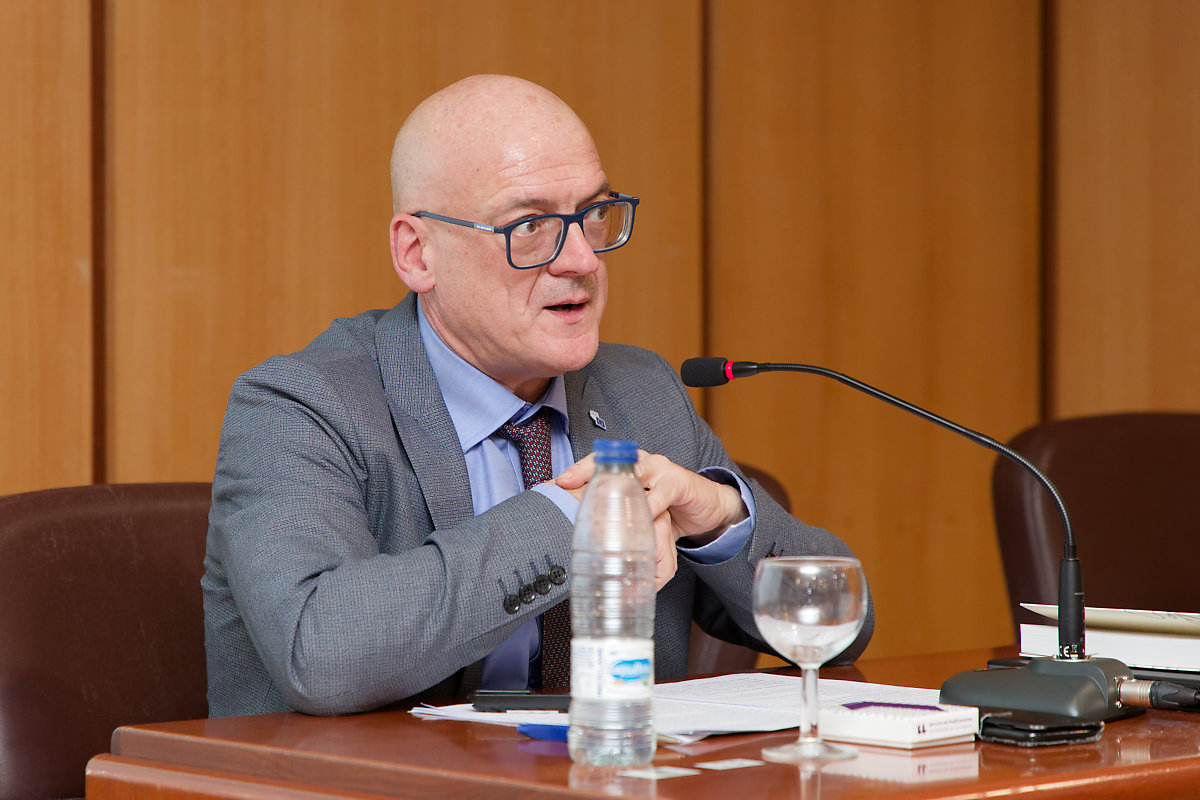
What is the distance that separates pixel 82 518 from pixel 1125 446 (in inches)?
68.1

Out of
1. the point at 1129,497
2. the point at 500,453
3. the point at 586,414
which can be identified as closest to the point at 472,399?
the point at 500,453

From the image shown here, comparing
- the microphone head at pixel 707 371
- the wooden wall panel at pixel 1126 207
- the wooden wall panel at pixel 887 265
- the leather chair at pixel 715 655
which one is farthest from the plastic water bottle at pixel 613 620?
the wooden wall panel at pixel 1126 207

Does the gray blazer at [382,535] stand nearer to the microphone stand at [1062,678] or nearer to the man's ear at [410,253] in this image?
the man's ear at [410,253]

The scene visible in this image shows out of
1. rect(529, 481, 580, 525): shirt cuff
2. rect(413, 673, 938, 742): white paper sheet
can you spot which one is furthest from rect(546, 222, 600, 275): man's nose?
rect(413, 673, 938, 742): white paper sheet

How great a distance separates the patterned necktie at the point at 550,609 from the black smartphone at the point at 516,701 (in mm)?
222

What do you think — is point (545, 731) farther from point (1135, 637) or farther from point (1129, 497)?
point (1129, 497)

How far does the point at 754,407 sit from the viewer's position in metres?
3.72

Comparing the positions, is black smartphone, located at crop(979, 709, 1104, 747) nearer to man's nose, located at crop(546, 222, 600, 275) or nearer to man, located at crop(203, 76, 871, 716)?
man, located at crop(203, 76, 871, 716)

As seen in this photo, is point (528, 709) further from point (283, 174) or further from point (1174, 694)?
point (283, 174)

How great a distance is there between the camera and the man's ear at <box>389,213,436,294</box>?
198 centimetres

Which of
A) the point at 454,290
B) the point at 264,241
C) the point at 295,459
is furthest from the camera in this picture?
the point at 264,241

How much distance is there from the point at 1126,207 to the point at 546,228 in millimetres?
2803

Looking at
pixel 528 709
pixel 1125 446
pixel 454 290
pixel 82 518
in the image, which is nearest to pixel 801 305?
pixel 1125 446

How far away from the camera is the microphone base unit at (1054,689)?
3.94 ft
